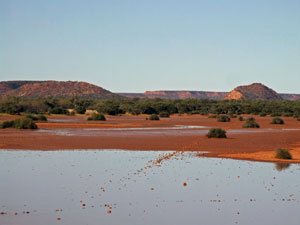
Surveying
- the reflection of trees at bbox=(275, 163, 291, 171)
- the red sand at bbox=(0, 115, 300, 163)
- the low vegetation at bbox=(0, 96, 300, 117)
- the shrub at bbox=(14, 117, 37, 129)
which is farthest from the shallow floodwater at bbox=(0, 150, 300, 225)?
the low vegetation at bbox=(0, 96, 300, 117)

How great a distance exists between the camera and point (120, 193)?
19.2 metres

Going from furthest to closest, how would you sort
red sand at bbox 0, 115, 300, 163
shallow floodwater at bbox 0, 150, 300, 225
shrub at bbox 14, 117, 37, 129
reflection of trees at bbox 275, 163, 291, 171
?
shrub at bbox 14, 117, 37, 129 < red sand at bbox 0, 115, 300, 163 < reflection of trees at bbox 275, 163, 291, 171 < shallow floodwater at bbox 0, 150, 300, 225

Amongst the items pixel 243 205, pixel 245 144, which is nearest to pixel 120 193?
pixel 243 205

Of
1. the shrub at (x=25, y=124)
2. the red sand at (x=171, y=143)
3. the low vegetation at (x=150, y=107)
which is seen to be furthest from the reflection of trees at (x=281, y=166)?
the low vegetation at (x=150, y=107)

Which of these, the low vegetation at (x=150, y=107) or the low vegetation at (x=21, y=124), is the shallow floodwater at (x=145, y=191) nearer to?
the low vegetation at (x=21, y=124)

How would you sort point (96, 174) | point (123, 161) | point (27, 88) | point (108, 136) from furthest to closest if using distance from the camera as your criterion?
1. point (27, 88)
2. point (108, 136)
3. point (123, 161)
4. point (96, 174)

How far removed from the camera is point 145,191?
19.6 metres

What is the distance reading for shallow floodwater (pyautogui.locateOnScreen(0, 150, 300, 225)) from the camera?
51.8ft

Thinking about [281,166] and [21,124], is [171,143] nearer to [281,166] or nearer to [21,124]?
[281,166]

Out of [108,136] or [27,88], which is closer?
[108,136]

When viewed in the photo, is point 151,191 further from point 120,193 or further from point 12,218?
point 12,218

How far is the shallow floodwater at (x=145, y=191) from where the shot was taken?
15.8m

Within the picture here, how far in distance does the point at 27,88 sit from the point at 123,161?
17069cm

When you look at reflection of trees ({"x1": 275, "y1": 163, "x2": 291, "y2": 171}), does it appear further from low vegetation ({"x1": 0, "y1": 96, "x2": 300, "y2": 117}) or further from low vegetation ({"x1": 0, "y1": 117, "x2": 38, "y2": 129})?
low vegetation ({"x1": 0, "y1": 96, "x2": 300, "y2": 117})
